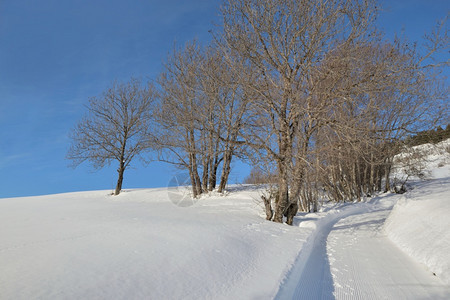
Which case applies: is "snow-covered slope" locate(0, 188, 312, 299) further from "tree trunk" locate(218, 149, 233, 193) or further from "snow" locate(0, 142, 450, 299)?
"tree trunk" locate(218, 149, 233, 193)

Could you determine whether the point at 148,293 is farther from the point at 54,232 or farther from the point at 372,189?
the point at 372,189

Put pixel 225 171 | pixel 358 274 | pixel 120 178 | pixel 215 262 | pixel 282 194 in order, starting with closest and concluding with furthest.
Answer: pixel 215 262, pixel 358 274, pixel 282 194, pixel 225 171, pixel 120 178

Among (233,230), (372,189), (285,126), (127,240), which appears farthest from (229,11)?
(372,189)

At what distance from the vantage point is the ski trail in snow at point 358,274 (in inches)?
143

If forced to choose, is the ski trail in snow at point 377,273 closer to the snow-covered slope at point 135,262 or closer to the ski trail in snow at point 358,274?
the ski trail in snow at point 358,274

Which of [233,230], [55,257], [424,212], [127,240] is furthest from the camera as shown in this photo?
[424,212]

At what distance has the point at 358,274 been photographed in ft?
14.4

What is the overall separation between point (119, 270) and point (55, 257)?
2.76 ft

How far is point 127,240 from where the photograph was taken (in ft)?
13.4

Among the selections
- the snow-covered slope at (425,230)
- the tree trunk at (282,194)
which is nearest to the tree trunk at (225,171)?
the tree trunk at (282,194)

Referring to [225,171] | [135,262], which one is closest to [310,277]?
[135,262]

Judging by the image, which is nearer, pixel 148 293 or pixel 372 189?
pixel 148 293

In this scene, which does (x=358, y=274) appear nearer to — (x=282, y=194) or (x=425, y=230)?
(x=425, y=230)

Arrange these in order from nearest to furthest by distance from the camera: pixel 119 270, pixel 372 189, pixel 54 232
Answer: pixel 119 270, pixel 54 232, pixel 372 189
